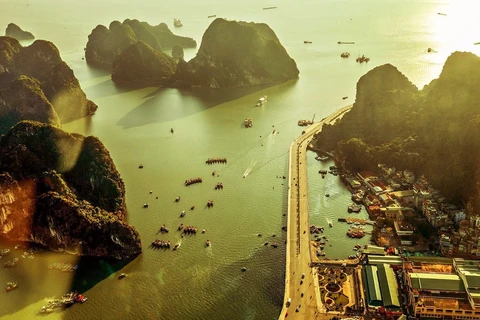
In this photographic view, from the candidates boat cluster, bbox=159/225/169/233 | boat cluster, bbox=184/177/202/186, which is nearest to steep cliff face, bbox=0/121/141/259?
boat cluster, bbox=159/225/169/233

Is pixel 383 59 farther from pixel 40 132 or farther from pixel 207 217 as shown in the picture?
pixel 40 132

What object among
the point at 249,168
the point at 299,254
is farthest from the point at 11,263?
the point at 249,168

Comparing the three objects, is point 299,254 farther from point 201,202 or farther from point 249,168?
point 249,168

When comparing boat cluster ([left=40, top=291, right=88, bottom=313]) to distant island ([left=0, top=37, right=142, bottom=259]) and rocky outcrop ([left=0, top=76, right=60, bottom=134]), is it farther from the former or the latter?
rocky outcrop ([left=0, top=76, right=60, bottom=134])

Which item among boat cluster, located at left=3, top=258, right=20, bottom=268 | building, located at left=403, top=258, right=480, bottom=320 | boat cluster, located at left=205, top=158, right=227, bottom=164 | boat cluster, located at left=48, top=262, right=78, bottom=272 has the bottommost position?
building, located at left=403, top=258, right=480, bottom=320

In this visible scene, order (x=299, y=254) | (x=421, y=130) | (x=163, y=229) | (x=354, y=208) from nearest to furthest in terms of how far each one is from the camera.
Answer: (x=299, y=254) < (x=163, y=229) < (x=354, y=208) < (x=421, y=130)
